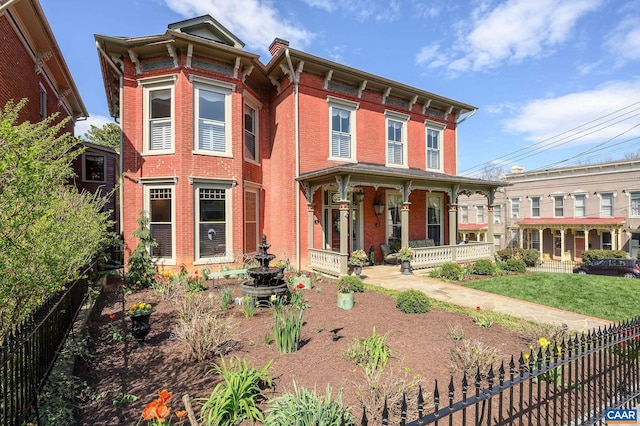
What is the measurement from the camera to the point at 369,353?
454cm

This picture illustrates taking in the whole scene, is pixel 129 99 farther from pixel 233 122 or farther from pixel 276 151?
pixel 276 151

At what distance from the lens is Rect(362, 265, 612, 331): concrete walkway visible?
6.90 meters

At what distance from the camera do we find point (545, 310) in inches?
305

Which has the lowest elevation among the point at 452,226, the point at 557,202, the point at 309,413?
the point at 309,413

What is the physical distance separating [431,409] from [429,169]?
15.0 metres

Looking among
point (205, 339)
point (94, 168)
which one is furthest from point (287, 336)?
point (94, 168)

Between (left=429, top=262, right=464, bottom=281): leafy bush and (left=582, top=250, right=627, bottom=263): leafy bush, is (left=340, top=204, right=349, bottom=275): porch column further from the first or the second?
(left=582, top=250, right=627, bottom=263): leafy bush

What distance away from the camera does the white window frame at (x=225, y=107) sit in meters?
11.1

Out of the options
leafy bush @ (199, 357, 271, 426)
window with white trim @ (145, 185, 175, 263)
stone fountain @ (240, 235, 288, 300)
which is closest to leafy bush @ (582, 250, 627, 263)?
stone fountain @ (240, 235, 288, 300)

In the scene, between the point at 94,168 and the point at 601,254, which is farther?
the point at 601,254

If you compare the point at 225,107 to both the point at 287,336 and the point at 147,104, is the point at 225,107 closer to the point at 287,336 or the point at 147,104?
the point at 147,104

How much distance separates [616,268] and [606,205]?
11363mm

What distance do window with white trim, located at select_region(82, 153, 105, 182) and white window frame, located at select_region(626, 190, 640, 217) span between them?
125 ft

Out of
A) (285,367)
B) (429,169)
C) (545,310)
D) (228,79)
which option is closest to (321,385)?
(285,367)
